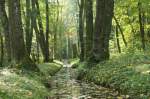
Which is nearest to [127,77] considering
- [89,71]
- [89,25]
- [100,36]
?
[89,71]

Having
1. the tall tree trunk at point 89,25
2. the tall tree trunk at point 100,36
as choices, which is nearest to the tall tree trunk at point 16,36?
the tall tree trunk at point 100,36

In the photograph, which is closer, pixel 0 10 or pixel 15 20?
pixel 15 20

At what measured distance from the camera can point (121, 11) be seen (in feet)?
116

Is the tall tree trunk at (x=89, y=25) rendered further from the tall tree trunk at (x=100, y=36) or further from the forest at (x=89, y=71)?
the tall tree trunk at (x=100, y=36)

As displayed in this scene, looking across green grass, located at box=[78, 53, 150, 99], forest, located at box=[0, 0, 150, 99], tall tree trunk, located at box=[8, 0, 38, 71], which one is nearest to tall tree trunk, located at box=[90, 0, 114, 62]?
forest, located at box=[0, 0, 150, 99]

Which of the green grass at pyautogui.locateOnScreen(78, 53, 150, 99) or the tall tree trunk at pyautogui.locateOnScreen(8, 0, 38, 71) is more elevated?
the tall tree trunk at pyautogui.locateOnScreen(8, 0, 38, 71)

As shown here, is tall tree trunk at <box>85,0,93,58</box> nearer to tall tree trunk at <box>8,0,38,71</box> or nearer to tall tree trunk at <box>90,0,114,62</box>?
tall tree trunk at <box>90,0,114,62</box>

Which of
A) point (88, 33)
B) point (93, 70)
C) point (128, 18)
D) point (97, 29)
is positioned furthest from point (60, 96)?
point (128, 18)

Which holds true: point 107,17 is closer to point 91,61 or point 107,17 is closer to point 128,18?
point 91,61

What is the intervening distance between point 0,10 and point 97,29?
6.62m

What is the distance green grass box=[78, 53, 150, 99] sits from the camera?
33.6ft

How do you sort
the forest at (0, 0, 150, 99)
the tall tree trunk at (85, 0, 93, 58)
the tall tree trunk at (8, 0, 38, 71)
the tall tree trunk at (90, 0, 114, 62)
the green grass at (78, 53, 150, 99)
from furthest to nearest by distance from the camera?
1. the tall tree trunk at (85, 0, 93, 58)
2. the tall tree trunk at (90, 0, 114, 62)
3. the tall tree trunk at (8, 0, 38, 71)
4. the forest at (0, 0, 150, 99)
5. the green grass at (78, 53, 150, 99)

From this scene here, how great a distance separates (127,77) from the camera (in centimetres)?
1209

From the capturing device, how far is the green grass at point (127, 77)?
403 inches
